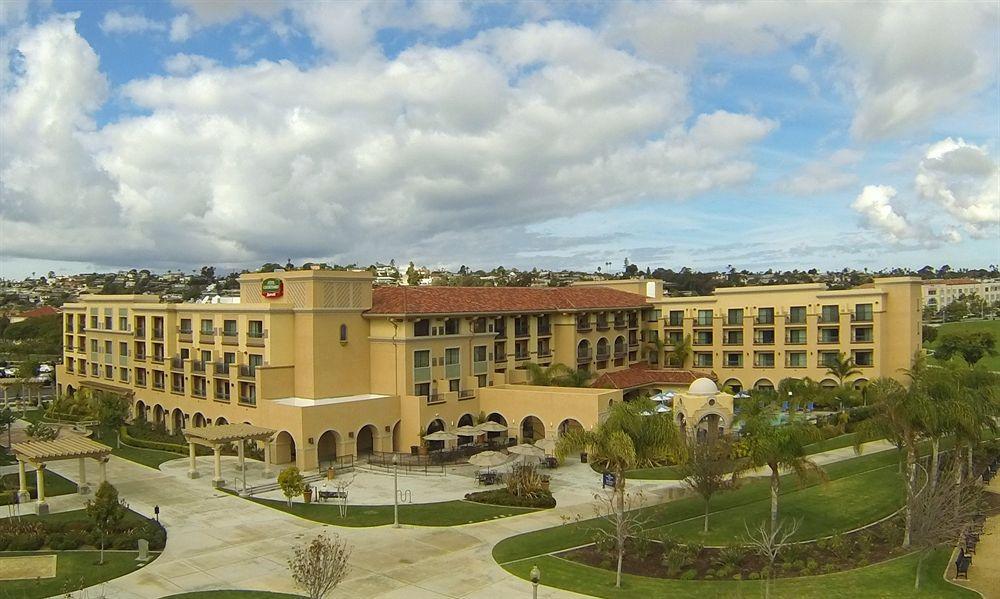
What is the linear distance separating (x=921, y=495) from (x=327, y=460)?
121ft

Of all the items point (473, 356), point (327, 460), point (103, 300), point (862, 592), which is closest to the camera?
point (862, 592)

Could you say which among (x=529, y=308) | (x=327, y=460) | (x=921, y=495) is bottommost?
(x=327, y=460)

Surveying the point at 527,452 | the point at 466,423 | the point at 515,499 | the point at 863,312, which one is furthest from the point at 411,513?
the point at 863,312

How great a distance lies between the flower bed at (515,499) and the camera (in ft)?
131

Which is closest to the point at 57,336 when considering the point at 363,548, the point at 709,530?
the point at 363,548

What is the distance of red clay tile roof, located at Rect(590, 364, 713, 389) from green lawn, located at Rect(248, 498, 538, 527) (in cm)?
2717

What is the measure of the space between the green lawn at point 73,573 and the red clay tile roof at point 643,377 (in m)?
41.1

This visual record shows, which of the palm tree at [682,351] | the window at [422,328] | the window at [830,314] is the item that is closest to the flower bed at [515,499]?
the window at [422,328]

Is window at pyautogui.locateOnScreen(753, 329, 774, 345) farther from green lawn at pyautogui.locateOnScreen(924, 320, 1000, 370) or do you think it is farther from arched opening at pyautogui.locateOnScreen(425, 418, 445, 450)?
green lawn at pyautogui.locateOnScreen(924, 320, 1000, 370)

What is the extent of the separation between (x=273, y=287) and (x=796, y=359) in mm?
48677

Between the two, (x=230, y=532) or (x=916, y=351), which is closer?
(x=230, y=532)

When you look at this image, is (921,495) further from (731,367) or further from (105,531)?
(731,367)

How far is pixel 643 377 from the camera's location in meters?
70.9

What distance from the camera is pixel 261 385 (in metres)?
52.8
